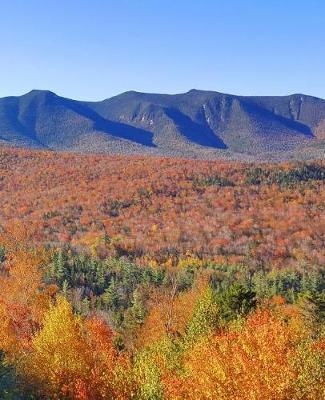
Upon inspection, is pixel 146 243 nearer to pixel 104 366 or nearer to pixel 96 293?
pixel 96 293

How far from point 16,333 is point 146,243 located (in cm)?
11070

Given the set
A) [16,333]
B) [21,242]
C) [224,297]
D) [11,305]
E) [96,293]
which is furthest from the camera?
[21,242]

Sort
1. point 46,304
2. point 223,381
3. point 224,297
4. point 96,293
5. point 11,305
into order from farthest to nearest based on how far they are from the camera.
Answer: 1. point 96,293
2. point 46,304
3. point 11,305
4. point 224,297
5. point 223,381

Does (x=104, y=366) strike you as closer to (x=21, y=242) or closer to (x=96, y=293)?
(x=96, y=293)

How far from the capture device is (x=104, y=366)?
43.3m

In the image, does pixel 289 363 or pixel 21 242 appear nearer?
pixel 289 363

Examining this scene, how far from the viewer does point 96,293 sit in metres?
130

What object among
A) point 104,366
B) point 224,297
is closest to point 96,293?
point 224,297

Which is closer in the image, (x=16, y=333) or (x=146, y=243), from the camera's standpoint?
(x=16, y=333)

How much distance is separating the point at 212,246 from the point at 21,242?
60644 millimetres

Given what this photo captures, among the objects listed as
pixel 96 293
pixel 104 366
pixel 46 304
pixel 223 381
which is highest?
pixel 223 381

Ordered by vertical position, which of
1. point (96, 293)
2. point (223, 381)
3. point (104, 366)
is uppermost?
point (223, 381)

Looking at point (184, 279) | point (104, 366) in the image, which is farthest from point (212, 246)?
point (104, 366)

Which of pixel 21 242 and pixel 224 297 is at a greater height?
pixel 224 297
